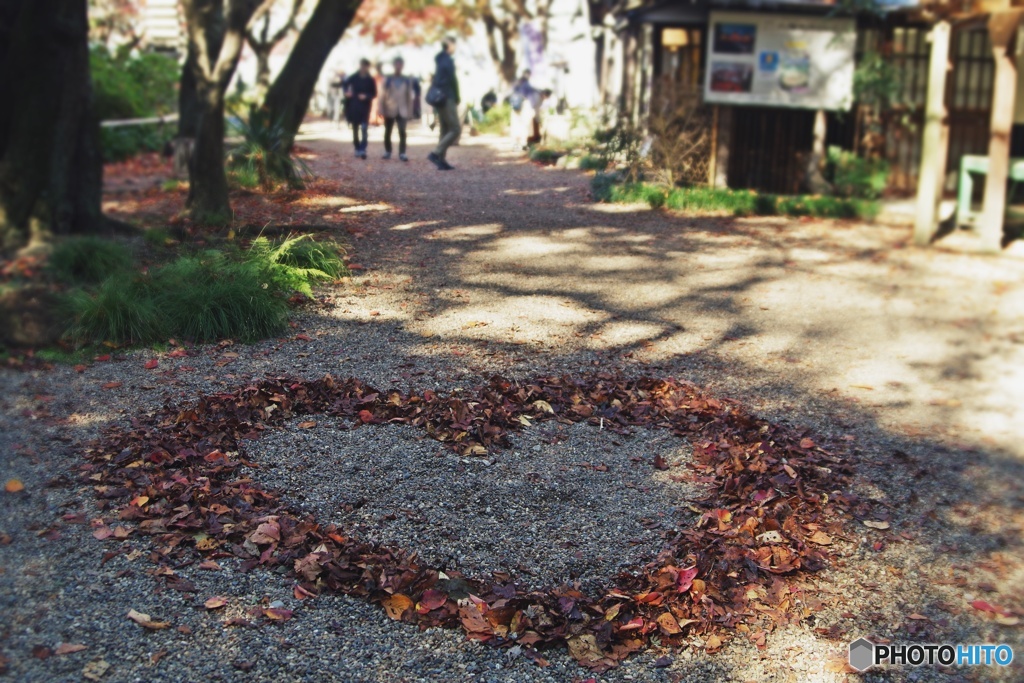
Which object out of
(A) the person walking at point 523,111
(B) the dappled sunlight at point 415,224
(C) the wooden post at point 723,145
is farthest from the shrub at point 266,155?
(A) the person walking at point 523,111

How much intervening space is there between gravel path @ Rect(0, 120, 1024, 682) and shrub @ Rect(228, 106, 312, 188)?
→ 373cm

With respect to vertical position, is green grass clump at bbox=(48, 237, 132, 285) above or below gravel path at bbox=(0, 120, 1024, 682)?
above

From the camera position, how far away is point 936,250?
12383 mm

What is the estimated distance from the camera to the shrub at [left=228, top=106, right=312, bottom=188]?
45.4 feet

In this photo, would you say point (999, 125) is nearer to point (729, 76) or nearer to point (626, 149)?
point (729, 76)

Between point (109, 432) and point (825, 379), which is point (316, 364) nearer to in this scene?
point (109, 432)

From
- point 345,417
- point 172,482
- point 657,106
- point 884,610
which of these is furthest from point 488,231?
point 884,610

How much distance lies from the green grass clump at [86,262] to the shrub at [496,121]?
2042 cm

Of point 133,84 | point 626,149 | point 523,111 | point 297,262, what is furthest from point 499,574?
point 133,84

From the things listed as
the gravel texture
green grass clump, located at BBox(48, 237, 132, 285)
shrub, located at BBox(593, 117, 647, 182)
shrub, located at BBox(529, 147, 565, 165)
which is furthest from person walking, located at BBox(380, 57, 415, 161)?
the gravel texture

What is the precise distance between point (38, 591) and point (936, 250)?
10.9 m

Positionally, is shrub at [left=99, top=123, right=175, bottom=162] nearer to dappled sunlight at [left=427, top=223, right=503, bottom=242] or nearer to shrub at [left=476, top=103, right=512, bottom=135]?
shrub at [left=476, top=103, right=512, bottom=135]

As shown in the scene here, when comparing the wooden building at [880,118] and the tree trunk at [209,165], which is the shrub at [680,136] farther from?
the tree trunk at [209,165]

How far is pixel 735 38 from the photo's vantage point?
1537 cm
